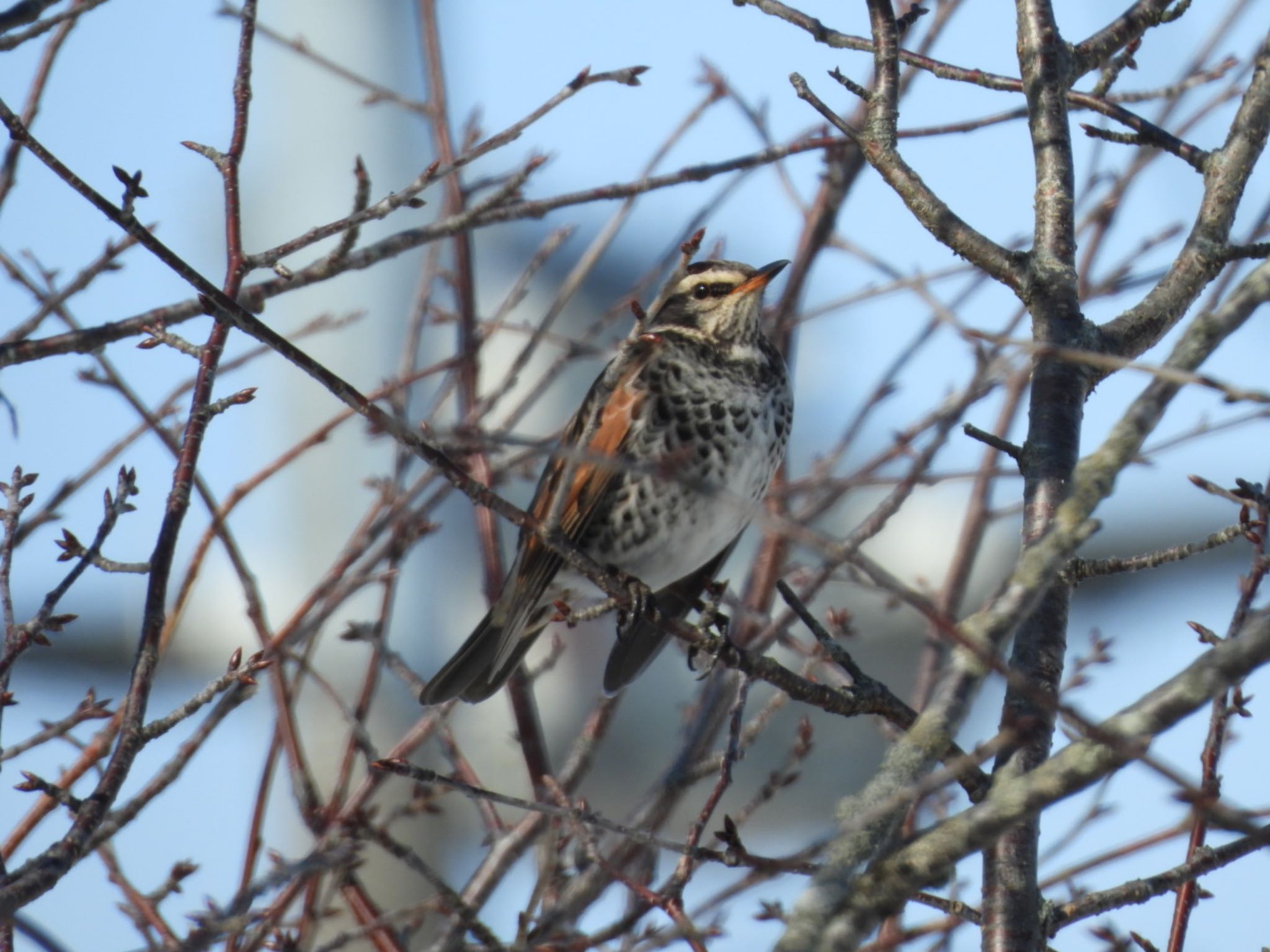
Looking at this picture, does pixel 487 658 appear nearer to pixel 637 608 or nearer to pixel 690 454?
pixel 637 608

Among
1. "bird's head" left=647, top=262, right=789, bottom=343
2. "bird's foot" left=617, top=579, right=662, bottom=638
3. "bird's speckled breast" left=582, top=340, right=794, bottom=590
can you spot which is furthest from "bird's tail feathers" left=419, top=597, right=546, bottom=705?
"bird's head" left=647, top=262, right=789, bottom=343

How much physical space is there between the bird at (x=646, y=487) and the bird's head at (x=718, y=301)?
61 mm

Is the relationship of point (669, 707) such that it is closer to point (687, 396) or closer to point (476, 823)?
point (476, 823)

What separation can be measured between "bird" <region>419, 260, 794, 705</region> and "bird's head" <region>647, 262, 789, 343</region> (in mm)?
61

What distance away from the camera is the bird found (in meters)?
3.79

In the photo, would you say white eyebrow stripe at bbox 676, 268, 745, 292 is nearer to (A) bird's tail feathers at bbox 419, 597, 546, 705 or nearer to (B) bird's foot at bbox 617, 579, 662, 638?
(B) bird's foot at bbox 617, 579, 662, 638

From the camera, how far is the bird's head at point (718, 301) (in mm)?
4336

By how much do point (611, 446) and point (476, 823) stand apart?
15.6 feet

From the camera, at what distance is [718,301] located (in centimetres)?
441

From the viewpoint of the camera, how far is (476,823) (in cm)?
814

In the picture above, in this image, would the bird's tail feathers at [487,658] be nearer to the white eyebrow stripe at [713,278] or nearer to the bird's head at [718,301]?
the bird's head at [718,301]

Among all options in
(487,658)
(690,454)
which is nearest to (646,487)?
(690,454)

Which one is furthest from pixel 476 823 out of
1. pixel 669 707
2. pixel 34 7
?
pixel 34 7

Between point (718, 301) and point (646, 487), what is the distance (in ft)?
2.43
